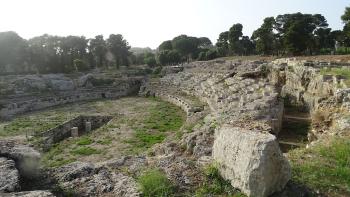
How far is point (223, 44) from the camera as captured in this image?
94.4 meters

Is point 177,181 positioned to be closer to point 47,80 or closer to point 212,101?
point 212,101

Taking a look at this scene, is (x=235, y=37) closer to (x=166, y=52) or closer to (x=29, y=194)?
Result: (x=166, y=52)

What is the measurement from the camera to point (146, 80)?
6122cm

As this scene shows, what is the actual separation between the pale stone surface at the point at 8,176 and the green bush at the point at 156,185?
2820mm

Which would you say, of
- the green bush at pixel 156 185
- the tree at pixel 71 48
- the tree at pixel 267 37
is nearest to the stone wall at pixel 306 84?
the green bush at pixel 156 185

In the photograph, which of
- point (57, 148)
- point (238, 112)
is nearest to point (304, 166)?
point (238, 112)

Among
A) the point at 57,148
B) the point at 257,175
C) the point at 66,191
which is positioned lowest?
the point at 57,148

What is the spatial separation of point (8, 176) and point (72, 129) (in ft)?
66.2

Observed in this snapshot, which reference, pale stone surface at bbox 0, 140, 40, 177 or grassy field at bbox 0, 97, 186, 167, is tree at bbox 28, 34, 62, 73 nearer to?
grassy field at bbox 0, 97, 186, 167

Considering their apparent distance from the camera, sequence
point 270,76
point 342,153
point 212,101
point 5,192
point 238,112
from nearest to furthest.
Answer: point 5,192 → point 342,153 → point 238,112 → point 212,101 → point 270,76

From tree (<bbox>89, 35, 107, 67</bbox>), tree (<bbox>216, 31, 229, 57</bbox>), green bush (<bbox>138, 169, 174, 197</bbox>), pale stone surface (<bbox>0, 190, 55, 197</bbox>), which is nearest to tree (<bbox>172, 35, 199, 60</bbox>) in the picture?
tree (<bbox>216, 31, 229, 57</bbox>)

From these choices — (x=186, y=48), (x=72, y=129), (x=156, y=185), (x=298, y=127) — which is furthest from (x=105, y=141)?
(x=186, y=48)

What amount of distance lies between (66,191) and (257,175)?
14.5 feet

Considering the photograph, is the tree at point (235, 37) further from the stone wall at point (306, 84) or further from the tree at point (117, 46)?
the stone wall at point (306, 84)
